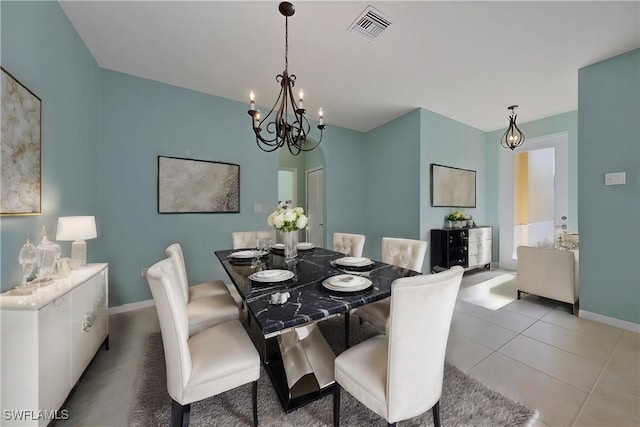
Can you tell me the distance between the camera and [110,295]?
2.79 meters

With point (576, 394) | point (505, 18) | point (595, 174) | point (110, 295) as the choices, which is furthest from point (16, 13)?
point (595, 174)

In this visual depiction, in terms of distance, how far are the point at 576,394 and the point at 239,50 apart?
12.3 ft

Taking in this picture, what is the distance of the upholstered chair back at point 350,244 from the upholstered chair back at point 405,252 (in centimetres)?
30

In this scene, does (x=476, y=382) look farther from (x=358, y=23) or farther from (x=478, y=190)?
(x=478, y=190)

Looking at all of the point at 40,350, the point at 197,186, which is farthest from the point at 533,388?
the point at 197,186

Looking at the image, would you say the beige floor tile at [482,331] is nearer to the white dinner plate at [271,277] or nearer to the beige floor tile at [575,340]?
the beige floor tile at [575,340]

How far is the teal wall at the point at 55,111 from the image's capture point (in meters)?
1.46

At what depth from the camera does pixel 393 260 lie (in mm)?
2330

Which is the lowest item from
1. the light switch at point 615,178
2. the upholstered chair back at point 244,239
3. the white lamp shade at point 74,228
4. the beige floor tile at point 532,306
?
the beige floor tile at point 532,306

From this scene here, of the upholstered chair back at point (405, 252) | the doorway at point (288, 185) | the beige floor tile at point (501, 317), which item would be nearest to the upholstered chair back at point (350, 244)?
the upholstered chair back at point (405, 252)

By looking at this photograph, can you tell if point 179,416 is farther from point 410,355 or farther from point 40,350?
point 410,355

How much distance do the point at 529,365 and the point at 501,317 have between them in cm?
88

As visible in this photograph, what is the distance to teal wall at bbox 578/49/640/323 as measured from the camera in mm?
2324

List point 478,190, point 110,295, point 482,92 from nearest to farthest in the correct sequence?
point 110,295
point 482,92
point 478,190
